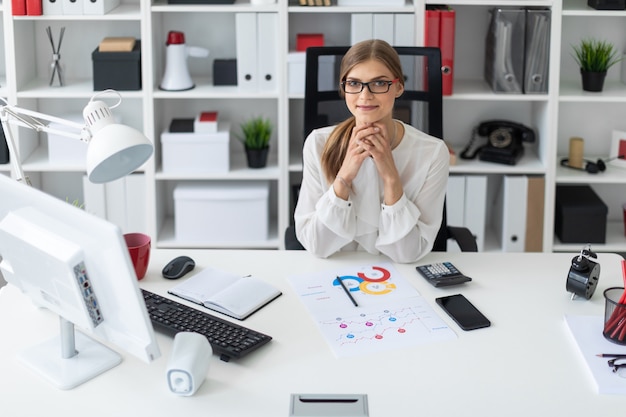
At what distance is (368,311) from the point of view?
212cm

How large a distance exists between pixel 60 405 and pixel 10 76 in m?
2.27

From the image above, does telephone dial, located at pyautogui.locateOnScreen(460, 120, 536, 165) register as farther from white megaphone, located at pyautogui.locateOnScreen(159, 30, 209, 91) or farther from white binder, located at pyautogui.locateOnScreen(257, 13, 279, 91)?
white megaphone, located at pyautogui.locateOnScreen(159, 30, 209, 91)

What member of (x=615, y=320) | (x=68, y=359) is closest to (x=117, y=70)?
(x=68, y=359)

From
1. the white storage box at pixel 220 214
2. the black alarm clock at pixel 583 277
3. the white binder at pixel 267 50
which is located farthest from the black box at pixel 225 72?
the black alarm clock at pixel 583 277

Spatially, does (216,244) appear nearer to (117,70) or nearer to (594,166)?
(117,70)

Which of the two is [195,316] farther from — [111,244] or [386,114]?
[386,114]

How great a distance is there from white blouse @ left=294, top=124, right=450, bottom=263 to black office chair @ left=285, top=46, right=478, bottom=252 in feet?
1.11

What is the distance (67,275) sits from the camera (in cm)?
171

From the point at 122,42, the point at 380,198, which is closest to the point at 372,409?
the point at 380,198

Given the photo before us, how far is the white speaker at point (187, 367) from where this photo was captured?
1768 millimetres

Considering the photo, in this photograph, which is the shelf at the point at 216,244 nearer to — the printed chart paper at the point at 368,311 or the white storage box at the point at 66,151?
the white storage box at the point at 66,151

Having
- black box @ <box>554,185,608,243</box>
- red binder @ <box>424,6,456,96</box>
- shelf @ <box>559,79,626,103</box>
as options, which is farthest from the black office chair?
black box @ <box>554,185,608,243</box>

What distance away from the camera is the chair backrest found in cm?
288

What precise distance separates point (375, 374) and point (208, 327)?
40 cm
